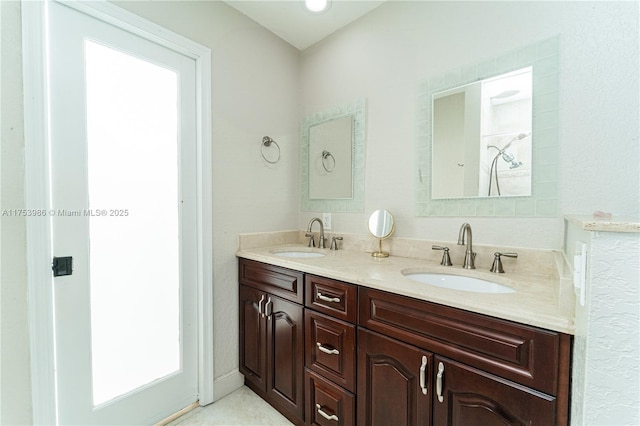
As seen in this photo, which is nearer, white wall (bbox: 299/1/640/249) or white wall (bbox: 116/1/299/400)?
white wall (bbox: 299/1/640/249)

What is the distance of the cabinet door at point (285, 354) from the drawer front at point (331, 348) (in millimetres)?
66

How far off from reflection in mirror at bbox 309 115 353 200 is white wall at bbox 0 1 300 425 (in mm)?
180

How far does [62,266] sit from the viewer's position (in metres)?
1.16

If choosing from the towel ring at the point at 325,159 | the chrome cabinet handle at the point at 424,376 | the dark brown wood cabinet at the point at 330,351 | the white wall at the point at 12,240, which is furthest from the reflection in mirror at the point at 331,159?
the white wall at the point at 12,240

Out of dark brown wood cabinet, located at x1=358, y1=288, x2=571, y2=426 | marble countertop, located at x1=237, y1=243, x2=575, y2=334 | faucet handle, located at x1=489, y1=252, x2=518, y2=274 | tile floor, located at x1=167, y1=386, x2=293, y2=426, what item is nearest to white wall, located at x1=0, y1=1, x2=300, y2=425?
tile floor, located at x1=167, y1=386, x2=293, y2=426

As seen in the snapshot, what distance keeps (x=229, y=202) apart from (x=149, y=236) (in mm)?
495

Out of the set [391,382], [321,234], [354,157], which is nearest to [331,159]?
[354,157]

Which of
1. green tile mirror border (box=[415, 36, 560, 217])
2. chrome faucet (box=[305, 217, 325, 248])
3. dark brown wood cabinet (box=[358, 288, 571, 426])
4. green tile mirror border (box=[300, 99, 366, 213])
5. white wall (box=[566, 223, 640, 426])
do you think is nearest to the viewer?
white wall (box=[566, 223, 640, 426])

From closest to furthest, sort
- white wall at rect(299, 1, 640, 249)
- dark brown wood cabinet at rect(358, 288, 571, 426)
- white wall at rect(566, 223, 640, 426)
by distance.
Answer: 1. white wall at rect(566, 223, 640, 426)
2. dark brown wood cabinet at rect(358, 288, 571, 426)
3. white wall at rect(299, 1, 640, 249)

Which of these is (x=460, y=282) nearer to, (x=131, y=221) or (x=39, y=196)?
(x=131, y=221)

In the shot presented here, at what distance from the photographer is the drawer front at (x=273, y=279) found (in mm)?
1385

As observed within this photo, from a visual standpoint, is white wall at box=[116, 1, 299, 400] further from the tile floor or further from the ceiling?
the tile floor

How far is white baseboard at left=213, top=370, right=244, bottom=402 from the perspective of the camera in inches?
65.5

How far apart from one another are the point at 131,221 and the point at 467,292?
1620 millimetres
